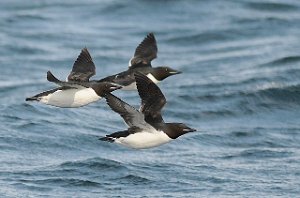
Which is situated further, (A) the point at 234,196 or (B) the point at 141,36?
(B) the point at 141,36

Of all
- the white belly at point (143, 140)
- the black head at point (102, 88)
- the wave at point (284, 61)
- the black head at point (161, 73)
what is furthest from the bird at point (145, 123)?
the wave at point (284, 61)

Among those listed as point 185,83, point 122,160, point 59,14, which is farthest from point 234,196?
point 59,14

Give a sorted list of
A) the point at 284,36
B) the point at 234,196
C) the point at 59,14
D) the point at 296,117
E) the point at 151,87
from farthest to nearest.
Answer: the point at 59,14
the point at 284,36
the point at 296,117
the point at 234,196
the point at 151,87

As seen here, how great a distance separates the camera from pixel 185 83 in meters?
25.8

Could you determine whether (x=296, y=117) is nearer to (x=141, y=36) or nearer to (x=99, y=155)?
(x=99, y=155)

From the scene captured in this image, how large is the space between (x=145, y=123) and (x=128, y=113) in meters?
0.26

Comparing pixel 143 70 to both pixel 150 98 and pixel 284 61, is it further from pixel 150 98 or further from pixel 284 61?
pixel 284 61

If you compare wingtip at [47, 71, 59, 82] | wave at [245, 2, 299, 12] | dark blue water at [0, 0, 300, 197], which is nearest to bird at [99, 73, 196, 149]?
wingtip at [47, 71, 59, 82]

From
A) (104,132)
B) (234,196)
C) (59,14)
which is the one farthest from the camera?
(59,14)

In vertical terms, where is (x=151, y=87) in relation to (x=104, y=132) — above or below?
above

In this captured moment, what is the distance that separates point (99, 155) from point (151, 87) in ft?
16.5

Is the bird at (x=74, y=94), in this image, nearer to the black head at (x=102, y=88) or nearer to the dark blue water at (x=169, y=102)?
the black head at (x=102, y=88)

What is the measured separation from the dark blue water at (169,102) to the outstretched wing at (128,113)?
2455 millimetres

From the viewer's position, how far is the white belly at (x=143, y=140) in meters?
14.9
